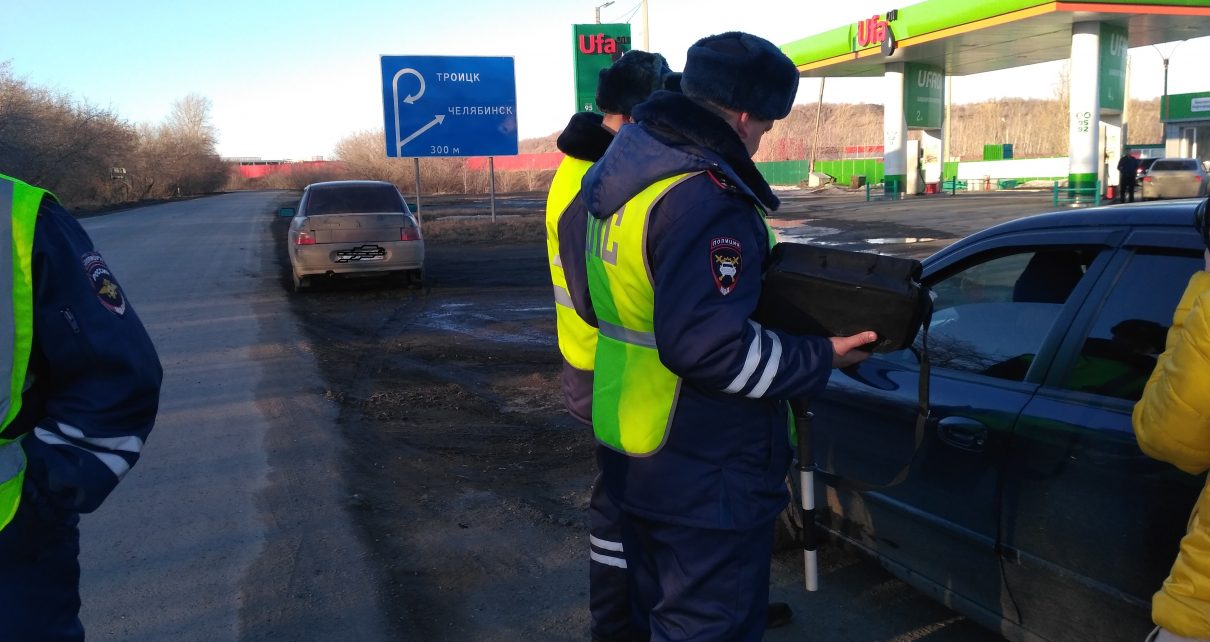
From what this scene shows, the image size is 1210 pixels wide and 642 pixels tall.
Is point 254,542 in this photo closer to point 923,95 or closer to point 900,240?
point 900,240

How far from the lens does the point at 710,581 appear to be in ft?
7.11

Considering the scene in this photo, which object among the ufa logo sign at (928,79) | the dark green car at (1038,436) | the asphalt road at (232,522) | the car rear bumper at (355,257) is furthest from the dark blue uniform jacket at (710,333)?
the ufa logo sign at (928,79)

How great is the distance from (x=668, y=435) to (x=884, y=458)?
1.38 metres

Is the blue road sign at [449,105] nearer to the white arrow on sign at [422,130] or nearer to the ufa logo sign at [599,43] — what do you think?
the white arrow on sign at [422,130]

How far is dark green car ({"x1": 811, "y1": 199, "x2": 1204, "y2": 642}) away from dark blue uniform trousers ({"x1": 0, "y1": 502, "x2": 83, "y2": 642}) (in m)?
1.93

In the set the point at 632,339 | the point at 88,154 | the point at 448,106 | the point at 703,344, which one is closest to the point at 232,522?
the point at 632,339

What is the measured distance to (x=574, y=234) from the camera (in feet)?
9.53

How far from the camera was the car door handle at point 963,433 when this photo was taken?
2785 millimetres

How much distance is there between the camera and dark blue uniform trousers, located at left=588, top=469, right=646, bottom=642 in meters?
3.02

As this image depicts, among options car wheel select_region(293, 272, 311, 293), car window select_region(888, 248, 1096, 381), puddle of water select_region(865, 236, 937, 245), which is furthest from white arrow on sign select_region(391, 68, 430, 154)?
car window select_region(888, 248, 1096, 381)

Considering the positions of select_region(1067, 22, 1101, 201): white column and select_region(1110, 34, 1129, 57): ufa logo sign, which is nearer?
select_region(1067, 22, 1101, 201): white column

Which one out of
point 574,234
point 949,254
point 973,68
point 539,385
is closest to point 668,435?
point 574,234

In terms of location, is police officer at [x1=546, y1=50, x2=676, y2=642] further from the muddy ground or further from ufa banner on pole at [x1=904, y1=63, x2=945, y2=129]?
ufa banner on pole at [x1=904, y1=63, x2=945, y2=129]

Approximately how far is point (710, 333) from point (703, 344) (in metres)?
0.03
